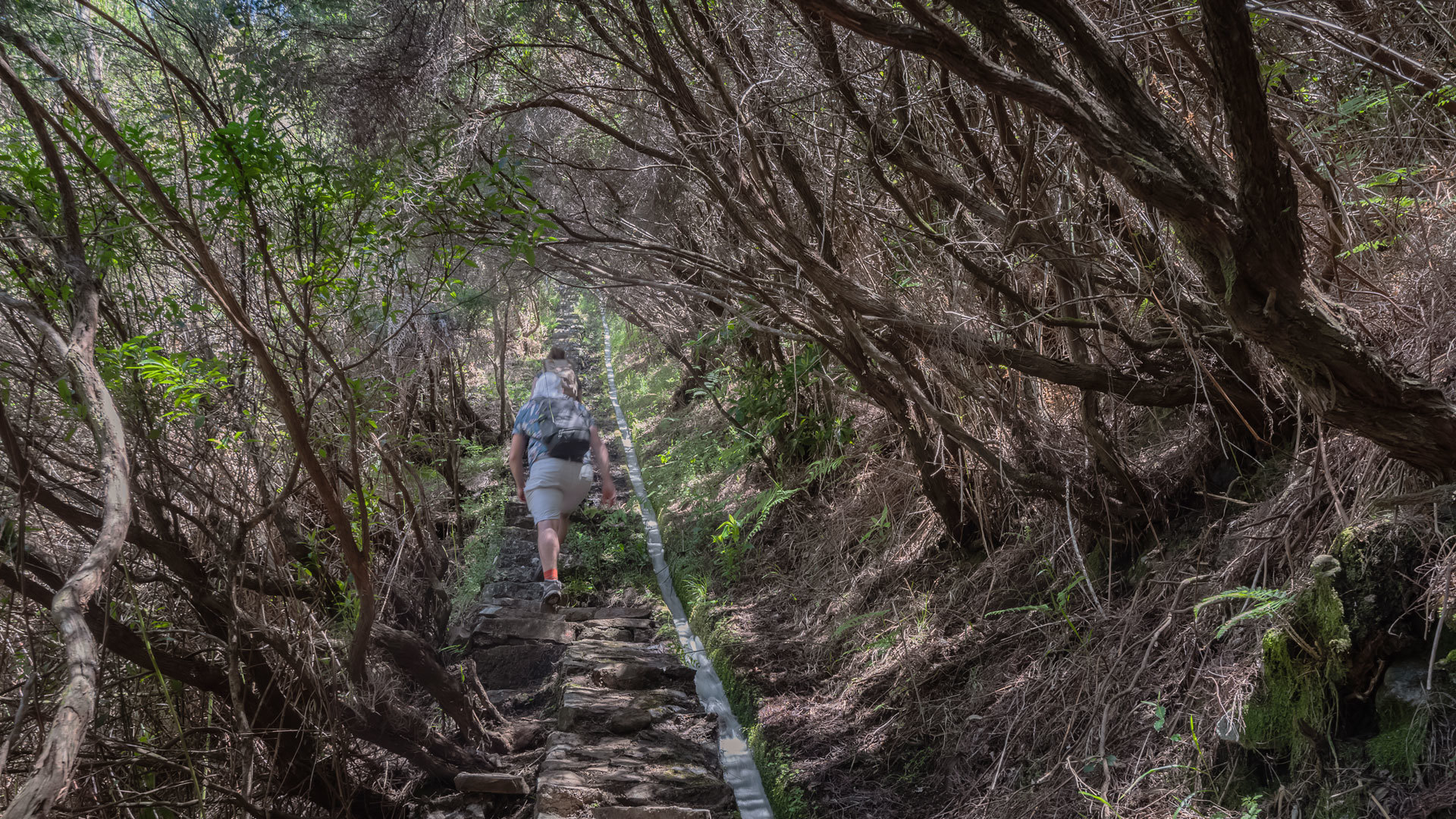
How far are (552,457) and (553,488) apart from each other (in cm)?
26

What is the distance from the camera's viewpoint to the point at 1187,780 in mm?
3303

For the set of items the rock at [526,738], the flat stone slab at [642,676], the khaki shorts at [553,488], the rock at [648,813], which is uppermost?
the khaki shorts at [553,488]

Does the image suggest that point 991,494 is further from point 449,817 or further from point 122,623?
point 122,623

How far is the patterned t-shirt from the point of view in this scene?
7746mm

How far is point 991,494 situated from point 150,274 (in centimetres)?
453

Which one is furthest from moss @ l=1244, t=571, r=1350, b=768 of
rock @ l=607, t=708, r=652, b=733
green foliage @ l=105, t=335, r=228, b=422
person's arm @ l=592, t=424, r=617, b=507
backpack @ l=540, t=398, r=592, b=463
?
person's arm @ l=592, t=424, r=617, b=507

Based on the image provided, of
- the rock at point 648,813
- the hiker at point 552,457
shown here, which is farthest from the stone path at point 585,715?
the hiker at point 552,457

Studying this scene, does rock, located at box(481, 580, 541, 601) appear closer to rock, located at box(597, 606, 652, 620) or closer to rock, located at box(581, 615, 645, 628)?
rock, located at box(597, 606, 652, 620)

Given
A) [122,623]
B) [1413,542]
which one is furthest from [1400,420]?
[122,623]

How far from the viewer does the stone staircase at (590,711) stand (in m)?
4.26

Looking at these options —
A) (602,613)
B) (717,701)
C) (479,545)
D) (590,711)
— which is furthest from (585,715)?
(479,545)

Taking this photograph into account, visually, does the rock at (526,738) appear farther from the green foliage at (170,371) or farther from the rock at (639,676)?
the green foliage at (170,371)

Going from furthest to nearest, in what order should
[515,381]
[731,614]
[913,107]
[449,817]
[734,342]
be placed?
[515,381], [734,342], [731,614], [913,107], [449,817]

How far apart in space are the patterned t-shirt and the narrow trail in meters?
1.72
